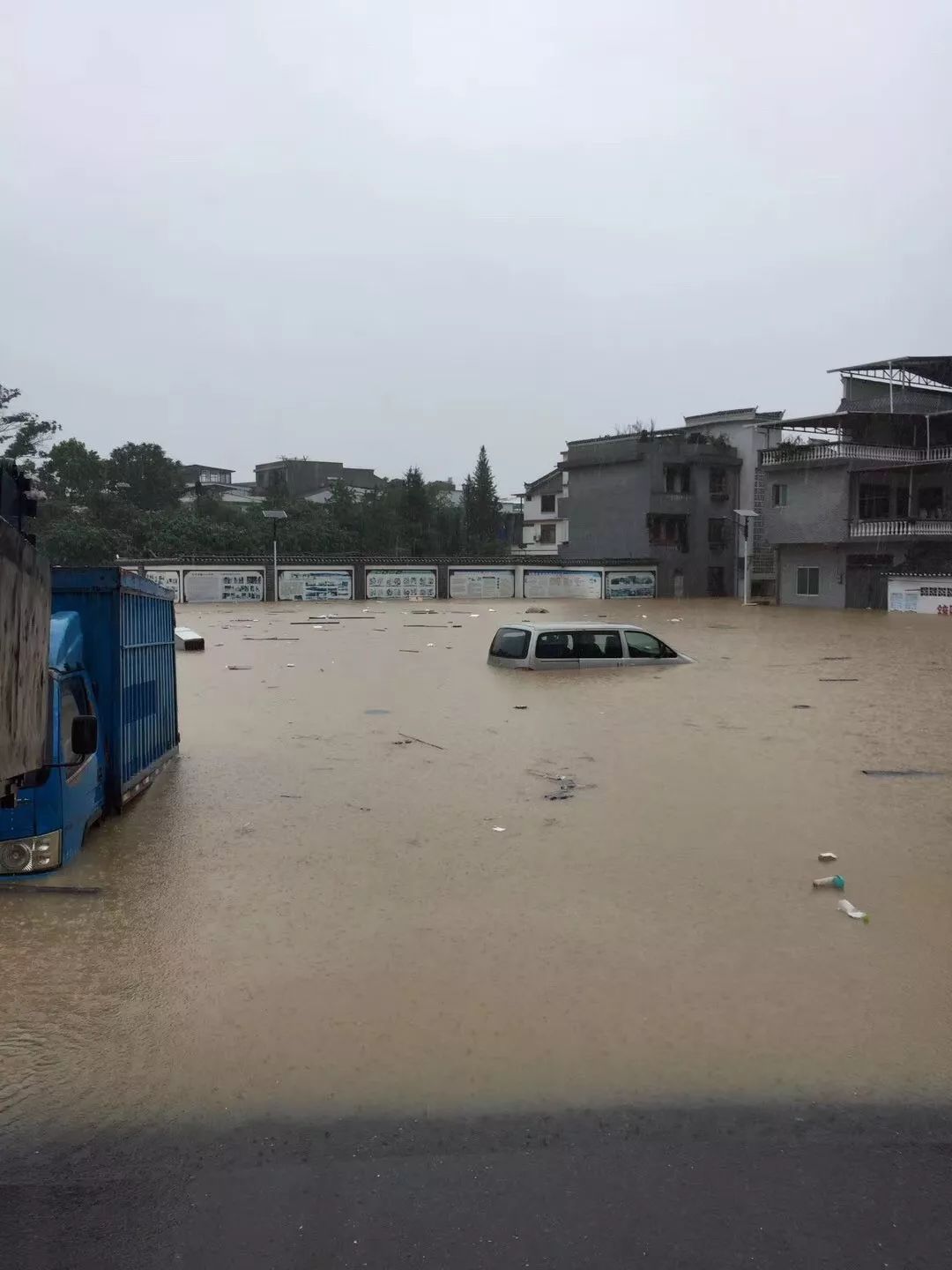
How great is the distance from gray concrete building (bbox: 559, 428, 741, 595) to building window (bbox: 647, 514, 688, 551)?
50 millimetres

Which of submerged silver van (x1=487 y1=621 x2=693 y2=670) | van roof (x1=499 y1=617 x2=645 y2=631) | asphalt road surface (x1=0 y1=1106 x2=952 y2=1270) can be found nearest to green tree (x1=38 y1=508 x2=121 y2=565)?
submerged silver van (x1=487 y1=621 x2=693 y2=670)

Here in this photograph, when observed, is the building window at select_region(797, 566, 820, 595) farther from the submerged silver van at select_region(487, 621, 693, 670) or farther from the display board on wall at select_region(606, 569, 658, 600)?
the submerged silver van at select_region(487, 621, 693, 670)

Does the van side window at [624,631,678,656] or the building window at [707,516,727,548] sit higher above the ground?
the building window at [707,516,727,548]

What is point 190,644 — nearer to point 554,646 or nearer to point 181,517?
point 554,646

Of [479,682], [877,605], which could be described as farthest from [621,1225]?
[877,605]

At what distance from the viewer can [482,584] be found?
56469 mm

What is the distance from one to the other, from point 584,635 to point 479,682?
2.09m

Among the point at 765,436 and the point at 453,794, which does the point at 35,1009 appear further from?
the point at 765,436

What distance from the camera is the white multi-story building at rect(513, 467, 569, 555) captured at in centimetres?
7644

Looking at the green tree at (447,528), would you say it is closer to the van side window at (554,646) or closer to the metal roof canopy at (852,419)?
the metal roof canopy at (852,419)

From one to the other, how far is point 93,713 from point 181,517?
171 feet

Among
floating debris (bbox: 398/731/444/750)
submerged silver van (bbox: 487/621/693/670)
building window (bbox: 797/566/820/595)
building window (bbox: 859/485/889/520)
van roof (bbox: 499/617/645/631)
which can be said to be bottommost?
floating debris (bbox: 398/731/444/750)

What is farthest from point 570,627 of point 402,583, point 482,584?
point 482,584

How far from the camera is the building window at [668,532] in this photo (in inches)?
2330
